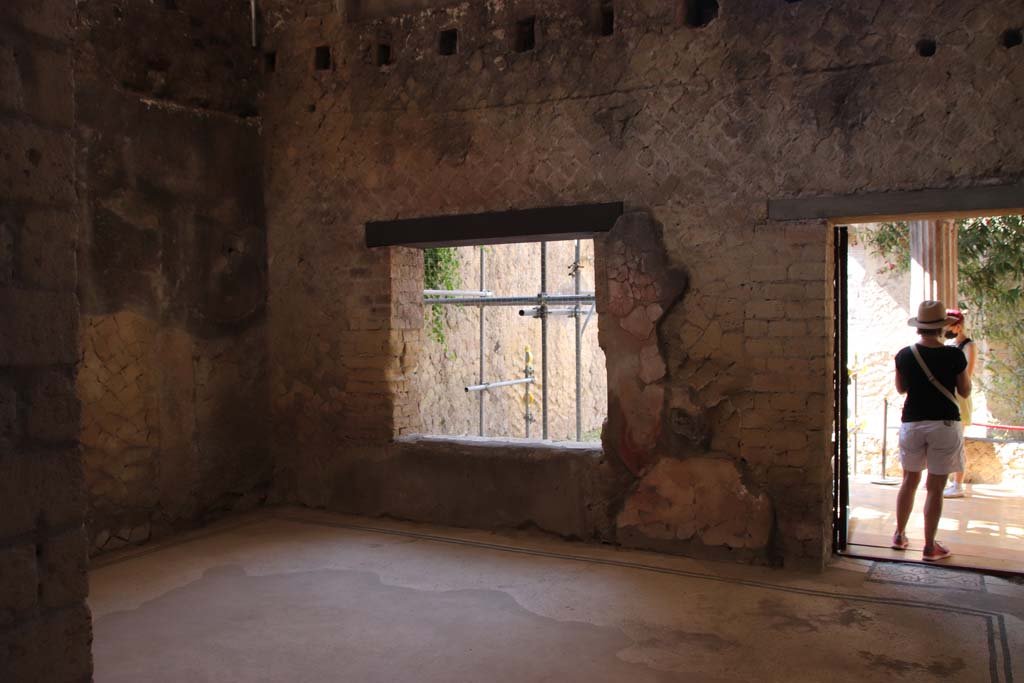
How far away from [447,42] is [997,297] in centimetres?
645

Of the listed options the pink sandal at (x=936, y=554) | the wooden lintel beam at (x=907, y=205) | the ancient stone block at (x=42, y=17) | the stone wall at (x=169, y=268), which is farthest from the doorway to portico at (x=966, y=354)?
the ancient stone block at (x=42, y=17)

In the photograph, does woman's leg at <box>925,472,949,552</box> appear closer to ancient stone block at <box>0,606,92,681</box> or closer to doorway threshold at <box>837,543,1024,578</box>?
doorway threshold at <box>837,543,1024,578</box>

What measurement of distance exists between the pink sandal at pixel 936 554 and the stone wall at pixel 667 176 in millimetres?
512

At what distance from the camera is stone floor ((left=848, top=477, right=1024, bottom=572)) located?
4309mm

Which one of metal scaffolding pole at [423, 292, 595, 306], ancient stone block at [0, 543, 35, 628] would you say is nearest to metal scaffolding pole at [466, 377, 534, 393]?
metal scaffolding pole at [423, 292, 595, 306]

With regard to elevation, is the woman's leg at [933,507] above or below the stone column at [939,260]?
below

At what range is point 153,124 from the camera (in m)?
4.88

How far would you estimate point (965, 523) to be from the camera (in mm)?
5074

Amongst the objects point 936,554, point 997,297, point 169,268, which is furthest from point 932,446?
point 997,297

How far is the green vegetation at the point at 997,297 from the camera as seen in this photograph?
27.6ft

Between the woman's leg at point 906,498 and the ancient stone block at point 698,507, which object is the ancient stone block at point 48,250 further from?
the woman's leg at point 906,498

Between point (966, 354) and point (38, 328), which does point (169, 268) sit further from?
point (966, 354)

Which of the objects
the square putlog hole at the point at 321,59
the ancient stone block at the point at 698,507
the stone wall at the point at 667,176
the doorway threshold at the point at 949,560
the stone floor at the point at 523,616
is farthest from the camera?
the square putlog hole at the point at 321,59

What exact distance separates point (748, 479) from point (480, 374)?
5.07 meters
